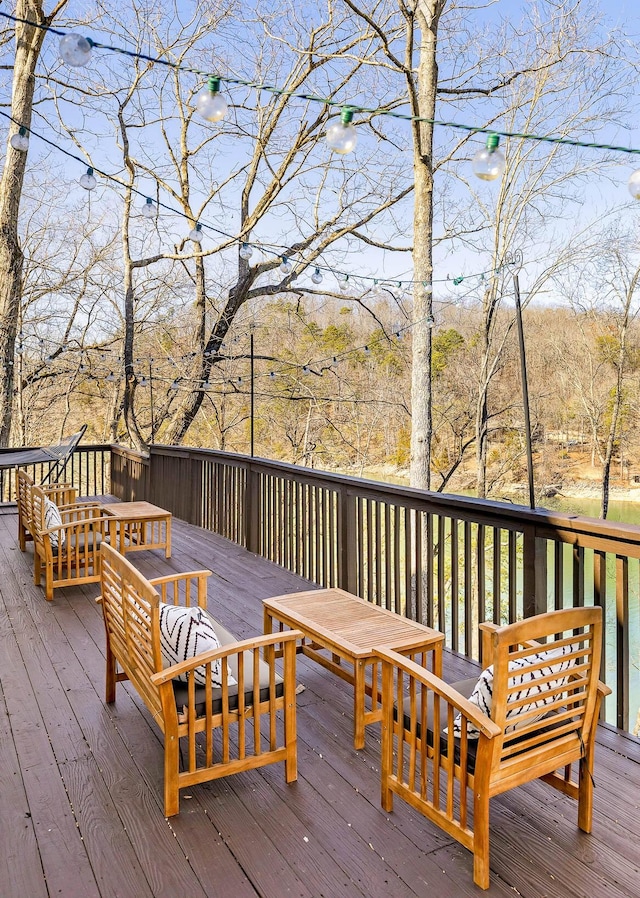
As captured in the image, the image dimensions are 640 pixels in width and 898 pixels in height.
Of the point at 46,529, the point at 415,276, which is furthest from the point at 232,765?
the point at 415,276

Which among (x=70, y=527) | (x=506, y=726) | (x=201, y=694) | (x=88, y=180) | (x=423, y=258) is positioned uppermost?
(x=423, y=258)

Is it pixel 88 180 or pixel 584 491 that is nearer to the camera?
pixel 88 180

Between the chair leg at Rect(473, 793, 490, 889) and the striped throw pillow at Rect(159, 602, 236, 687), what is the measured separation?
36.8 inches

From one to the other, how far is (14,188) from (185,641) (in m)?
7.96

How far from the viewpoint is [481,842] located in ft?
5.87

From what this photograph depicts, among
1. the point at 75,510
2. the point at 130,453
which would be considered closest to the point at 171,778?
the point at 75,510

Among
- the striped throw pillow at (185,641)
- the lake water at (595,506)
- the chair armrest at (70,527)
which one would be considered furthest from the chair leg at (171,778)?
the lake water at (595,506)

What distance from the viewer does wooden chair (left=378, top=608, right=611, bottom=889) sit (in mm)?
1738

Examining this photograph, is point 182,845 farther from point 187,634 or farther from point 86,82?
point 86,82

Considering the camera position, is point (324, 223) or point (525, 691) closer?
point (525, 691)

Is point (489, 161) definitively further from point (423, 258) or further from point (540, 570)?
point (423, 258)

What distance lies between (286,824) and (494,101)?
545 inches

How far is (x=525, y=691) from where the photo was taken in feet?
6.02

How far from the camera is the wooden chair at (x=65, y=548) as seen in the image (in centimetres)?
456
